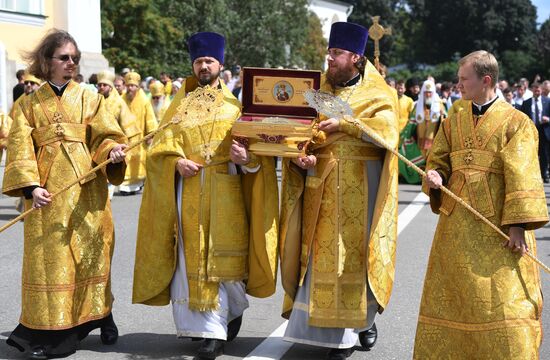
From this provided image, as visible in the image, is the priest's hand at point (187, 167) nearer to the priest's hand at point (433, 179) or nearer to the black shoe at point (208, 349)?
the black shoe at point (208, 349)

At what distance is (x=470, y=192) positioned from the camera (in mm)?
5426

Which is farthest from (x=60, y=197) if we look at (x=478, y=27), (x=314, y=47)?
(x=478, y=27)

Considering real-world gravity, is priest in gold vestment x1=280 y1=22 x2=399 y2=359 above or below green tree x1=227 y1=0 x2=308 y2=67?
above

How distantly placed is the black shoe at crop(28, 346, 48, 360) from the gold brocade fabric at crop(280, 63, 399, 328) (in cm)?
159

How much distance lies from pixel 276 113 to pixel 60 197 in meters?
1.50

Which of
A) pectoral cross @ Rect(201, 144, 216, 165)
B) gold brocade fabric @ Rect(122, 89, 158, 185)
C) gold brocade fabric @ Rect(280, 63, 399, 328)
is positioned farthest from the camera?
gold brocade fabric @ Rect(122, 89, 158, 185)

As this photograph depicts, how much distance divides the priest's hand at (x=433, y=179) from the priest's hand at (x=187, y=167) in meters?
1.55

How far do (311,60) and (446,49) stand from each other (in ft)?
101

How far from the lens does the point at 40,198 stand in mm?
6141

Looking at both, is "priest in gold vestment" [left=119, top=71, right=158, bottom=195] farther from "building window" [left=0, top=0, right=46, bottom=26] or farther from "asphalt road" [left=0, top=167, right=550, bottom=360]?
"building window" [left=0, top=0, right=46, bottom=26]

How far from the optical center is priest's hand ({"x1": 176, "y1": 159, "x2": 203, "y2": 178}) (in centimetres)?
623

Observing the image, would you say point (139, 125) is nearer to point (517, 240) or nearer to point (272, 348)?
point (272, 348)

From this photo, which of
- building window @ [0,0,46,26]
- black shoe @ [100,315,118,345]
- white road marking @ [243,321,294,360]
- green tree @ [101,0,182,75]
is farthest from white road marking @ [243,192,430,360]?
green tree @ [101,0,182,75]

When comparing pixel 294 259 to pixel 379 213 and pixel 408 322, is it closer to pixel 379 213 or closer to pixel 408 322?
pixel 379 213
